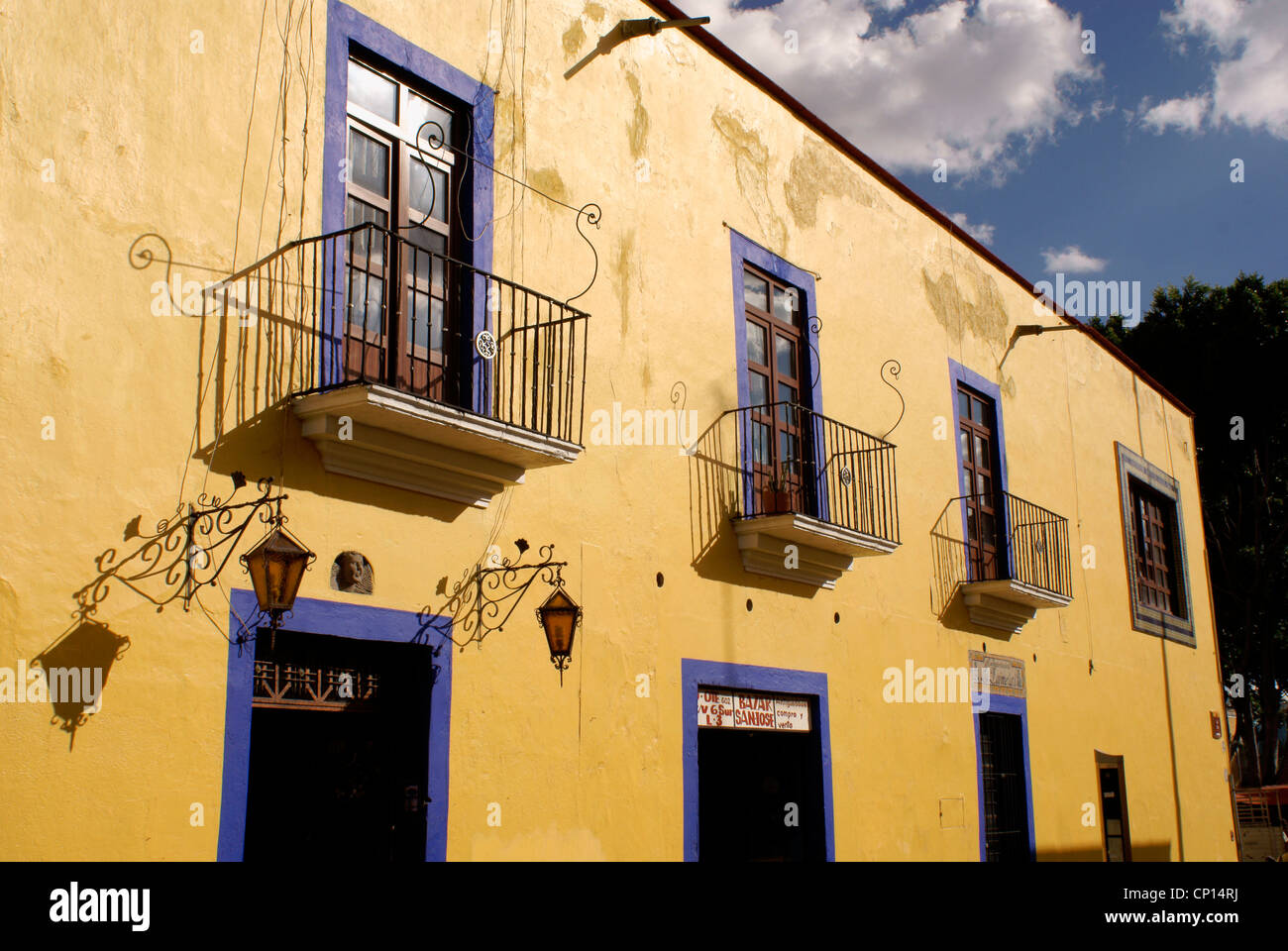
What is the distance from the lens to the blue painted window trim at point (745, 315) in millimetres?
9141

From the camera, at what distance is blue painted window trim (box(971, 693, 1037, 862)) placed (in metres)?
11.0

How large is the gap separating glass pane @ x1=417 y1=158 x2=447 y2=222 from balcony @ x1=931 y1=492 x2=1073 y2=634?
5.77 metres

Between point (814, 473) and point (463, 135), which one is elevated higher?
point (463, 135)

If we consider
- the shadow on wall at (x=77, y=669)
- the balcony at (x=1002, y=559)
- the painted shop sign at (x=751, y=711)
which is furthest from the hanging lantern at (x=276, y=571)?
the balcony at (x=1002, y=559)

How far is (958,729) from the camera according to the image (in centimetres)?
1098

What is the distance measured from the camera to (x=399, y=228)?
686cm

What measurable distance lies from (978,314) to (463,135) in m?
7.15

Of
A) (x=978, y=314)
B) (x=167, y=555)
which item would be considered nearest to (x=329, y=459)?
(x=167, y=555)

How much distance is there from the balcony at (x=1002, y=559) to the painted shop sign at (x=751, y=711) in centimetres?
247

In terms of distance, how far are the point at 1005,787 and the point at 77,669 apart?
8907mm

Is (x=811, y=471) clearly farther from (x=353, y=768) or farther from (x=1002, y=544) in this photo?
(x=353, y=768)

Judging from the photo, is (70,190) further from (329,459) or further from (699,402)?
(699,402)

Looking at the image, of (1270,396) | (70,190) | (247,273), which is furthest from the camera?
(1270,396)
